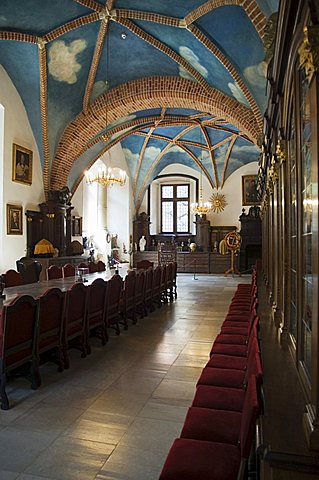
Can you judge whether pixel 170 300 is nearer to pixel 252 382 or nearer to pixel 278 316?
pixel 278 316

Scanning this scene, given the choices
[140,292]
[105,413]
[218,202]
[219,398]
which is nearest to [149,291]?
[140,292]

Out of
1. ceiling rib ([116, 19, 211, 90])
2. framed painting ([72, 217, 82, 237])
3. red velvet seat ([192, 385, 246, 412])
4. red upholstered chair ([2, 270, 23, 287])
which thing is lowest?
red velvet seat ([192, 385, 246, 412])

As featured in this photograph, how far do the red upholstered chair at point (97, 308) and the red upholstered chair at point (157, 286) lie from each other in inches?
110

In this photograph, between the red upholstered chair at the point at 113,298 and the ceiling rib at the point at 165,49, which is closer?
the red upholstered chair at the point at 113,298

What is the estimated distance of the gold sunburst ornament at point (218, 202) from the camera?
20203 mm

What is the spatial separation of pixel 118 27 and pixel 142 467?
888cm

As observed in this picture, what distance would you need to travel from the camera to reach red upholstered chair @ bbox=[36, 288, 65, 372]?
3992 mm

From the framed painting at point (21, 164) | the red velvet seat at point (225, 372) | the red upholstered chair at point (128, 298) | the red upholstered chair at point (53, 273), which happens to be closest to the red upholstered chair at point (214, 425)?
the red velvet seat at point (225, 372)

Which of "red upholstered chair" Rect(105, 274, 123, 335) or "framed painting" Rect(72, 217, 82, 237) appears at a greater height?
"framed painting" Rect(72, 217, 82, 237)

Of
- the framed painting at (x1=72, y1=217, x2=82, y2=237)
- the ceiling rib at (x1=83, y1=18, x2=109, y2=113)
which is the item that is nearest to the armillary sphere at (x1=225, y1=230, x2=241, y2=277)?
the framed painting at (x1=72, y1=217, x2=82, y2=237)

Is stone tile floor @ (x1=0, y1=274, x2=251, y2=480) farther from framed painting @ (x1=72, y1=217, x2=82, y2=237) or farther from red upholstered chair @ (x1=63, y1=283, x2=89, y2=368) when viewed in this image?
framed painting @ (x1=72, y1=217, x2=82, y2=237)

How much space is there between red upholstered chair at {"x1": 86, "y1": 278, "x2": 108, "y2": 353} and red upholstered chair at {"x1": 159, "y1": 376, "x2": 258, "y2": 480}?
3.17 m

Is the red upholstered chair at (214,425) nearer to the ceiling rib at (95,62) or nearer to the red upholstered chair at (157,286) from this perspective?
the red upholstered chair at (157,286)

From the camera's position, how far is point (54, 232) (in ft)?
37.9
